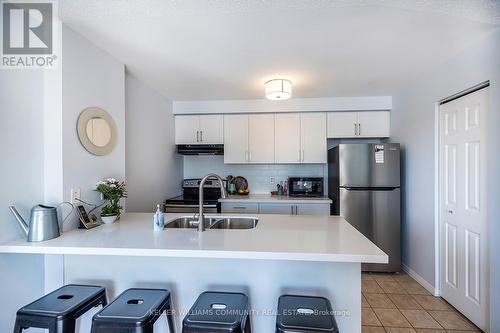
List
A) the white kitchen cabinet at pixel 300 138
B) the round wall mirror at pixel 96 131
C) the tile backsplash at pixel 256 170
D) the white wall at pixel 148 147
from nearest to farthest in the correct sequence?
1. the round wall mirror at pixel 96 131
2. the white wall at pixel 148 147
3. the white kitchen cabinet at pixel 300 138
4. the tile backsplash at pixel 256 170

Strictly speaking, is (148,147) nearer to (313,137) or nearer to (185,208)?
(185,208)

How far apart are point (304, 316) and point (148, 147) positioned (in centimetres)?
252

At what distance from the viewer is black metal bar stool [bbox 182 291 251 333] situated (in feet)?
3.83

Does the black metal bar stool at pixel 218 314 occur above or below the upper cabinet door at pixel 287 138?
below

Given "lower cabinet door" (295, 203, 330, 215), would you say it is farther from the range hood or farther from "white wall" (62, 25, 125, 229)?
"white wall" (62, 25, 125, 229)

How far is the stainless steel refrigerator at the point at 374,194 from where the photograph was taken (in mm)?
3014

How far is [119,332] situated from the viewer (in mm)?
1192

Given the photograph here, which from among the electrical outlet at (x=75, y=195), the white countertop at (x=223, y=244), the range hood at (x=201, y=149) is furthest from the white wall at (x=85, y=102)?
the range hood at (x=201, y=149)

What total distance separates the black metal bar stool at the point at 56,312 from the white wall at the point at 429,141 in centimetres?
262

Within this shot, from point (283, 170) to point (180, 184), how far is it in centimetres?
164

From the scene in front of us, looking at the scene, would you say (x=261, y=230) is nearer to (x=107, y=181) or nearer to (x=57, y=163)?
(x=107, y=181)

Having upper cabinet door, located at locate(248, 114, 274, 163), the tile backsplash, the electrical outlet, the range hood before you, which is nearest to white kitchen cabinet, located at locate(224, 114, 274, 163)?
upper cabinet door, located at locate(248, 114, 274, 163)

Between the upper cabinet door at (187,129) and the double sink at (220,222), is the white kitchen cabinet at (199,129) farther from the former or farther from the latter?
the double sink at (220,222)

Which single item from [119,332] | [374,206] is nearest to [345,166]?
[374,206]
